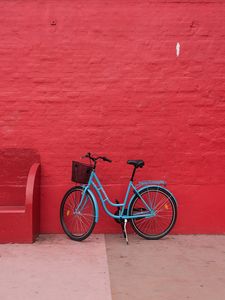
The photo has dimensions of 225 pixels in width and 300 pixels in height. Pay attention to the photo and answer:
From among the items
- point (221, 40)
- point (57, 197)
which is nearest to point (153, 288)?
point (57, 197)

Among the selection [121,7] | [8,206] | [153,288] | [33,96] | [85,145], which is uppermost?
[121,7]

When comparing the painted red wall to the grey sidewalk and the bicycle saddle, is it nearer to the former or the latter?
the bicycle saddle

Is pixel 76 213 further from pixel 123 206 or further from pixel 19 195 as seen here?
pixel 19 195

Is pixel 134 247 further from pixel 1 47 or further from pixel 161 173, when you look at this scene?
pixel 1 47

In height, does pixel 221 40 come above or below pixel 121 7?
below

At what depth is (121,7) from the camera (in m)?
6.56

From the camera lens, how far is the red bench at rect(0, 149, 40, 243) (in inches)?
234

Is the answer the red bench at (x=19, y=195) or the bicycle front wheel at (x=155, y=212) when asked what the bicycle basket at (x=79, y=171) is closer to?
the red bench at (x=19, y=195)

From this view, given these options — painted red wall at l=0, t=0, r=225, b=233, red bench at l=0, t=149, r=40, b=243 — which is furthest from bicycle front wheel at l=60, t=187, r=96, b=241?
red bench at l=0, t=149, r=40, b=243

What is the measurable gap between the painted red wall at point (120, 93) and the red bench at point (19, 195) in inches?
6.7

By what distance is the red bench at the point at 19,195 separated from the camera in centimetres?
595

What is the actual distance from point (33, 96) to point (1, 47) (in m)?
0.81

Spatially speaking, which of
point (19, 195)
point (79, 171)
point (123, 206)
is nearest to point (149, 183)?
point (123, 206)

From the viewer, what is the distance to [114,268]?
16.7ft
